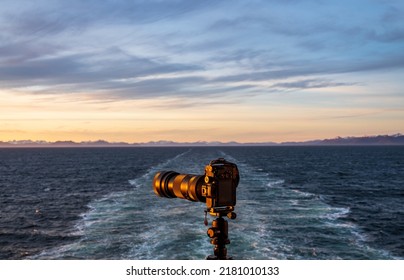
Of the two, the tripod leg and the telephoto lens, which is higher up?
the telephoto lens

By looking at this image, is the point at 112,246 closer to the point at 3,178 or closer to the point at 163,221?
the point at 163,221

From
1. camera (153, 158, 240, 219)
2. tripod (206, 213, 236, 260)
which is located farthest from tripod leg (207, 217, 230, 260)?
camera (153, 158, 240, 219)

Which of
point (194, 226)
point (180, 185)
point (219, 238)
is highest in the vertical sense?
point (180, 185)

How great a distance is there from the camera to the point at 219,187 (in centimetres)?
554

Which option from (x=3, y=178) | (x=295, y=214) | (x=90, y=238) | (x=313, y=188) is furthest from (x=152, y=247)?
(x=3, y=178)

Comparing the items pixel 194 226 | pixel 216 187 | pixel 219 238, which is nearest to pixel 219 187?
pixel 216 187

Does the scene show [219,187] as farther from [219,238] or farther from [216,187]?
[219,238]

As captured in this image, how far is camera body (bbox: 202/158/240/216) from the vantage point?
550 cm

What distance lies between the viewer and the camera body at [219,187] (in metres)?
5.50

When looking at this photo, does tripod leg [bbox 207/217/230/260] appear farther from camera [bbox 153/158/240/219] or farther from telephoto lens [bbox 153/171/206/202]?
telephoto lens [bbox 153/171/206/202]

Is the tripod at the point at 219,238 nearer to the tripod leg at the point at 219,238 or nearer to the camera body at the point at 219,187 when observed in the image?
the tripod leg at the point at 219,238

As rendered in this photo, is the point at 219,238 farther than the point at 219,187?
Yes

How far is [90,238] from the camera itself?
90.2 ft

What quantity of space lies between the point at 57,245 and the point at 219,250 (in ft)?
80.5
